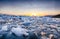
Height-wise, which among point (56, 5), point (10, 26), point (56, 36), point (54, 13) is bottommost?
point (56, 36)

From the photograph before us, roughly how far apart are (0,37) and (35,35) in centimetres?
44

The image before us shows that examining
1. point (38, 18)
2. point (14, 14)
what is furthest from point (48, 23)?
point (14, 14)

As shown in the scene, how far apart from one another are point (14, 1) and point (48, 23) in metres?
0.53

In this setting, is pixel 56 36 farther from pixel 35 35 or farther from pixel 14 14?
pixel 14 14

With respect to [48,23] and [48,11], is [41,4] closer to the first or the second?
[48,11]

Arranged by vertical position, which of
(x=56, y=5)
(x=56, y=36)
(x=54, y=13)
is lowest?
(x=56, y=36)

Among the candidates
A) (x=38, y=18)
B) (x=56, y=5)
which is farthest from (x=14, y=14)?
(x=56, y=5)

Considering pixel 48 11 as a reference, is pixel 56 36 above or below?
below

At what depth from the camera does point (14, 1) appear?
1.31 meters

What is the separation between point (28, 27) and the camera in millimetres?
1256

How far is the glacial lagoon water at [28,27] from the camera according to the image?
1.24 metres

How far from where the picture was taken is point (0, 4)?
131 centimetres

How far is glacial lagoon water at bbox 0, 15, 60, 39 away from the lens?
124 cm

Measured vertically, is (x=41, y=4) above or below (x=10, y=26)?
above
